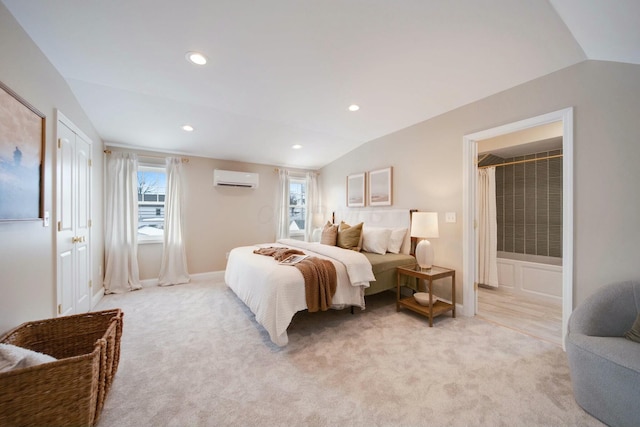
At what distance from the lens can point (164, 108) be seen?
2906 mm

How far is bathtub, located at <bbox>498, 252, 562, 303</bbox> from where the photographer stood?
3.19m

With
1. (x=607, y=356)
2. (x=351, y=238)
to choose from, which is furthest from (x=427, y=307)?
(x=607, y=356)

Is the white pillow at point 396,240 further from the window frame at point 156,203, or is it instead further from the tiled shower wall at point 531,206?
the window frame at point 156,203

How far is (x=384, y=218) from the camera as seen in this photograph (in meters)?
3.90

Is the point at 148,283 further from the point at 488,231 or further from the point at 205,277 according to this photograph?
the point at 488,231

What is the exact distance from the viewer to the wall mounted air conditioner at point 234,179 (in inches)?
173

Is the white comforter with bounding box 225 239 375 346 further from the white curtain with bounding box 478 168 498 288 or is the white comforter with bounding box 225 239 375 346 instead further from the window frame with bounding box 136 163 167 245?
the white curtain with bounding box 478 168 498 288

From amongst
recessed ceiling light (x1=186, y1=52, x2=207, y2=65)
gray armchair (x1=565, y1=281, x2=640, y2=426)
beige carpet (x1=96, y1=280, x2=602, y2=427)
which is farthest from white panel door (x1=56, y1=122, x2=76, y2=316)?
gray armchair (x1=565, y1=281, x2=640, y2=426)

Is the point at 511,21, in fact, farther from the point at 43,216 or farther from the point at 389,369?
A: the point at 43,216

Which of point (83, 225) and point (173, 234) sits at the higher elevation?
point (83, 225)

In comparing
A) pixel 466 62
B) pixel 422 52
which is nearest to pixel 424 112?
pixel 466 62

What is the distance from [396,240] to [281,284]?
1.95 meters

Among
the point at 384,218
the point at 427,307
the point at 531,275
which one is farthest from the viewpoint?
the point at 384,218

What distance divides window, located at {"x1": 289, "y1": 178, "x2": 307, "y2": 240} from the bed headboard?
0.98 meters
